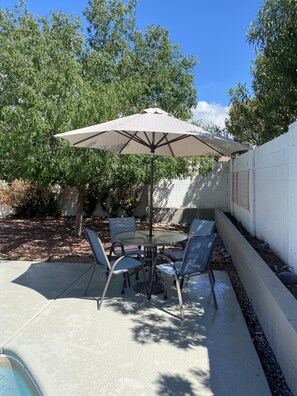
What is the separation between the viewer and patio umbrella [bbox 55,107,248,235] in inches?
164

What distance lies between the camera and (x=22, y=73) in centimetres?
559

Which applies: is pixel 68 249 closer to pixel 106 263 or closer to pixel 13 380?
pixel 106 263

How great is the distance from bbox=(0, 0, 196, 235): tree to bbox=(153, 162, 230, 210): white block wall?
3.01m

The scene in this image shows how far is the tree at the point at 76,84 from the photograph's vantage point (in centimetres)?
556

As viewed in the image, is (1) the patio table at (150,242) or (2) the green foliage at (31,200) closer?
(1) the patio table at (150,242)

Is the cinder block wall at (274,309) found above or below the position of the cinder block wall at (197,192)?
below

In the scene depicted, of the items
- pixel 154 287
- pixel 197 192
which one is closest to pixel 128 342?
pixel 154 287

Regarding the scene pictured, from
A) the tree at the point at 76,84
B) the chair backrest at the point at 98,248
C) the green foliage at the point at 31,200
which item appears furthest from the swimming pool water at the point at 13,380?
the green foliage at the point at 31,200

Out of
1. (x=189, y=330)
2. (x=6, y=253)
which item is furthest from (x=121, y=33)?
(x=189, y=330)

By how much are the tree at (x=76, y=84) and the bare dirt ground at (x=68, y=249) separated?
1.05m

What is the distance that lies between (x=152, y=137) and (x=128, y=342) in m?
3.33

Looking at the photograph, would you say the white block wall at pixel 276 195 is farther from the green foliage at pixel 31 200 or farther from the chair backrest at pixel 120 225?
the green foliage at pixel 31 200

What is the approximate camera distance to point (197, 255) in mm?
4223

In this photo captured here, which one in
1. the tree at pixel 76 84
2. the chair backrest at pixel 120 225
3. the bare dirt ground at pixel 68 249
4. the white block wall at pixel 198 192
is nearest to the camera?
the bare dirt ground at pixel 68 249
